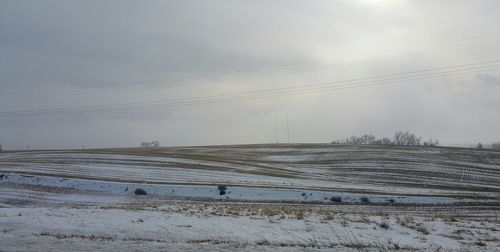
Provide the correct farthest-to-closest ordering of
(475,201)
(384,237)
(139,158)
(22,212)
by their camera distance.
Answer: (139,158) < (475,201) < (22,212) < (384,237)

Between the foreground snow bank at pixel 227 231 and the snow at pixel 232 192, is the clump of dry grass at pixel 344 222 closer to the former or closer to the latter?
the foreground snow bank at pixel 227 231

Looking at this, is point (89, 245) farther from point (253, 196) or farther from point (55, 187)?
point (55, 187)

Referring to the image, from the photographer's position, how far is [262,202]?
94.3 feet

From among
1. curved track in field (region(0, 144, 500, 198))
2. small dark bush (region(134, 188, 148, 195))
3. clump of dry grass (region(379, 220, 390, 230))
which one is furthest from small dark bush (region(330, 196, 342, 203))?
clump of dry grass (region(379, 220, 390, 230))

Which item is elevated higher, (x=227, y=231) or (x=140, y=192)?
(x=227, y=231)

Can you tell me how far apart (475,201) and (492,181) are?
14.5m

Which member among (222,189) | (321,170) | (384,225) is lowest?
(222,189)

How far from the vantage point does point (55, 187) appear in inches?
1364

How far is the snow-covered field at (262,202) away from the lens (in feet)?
35.6

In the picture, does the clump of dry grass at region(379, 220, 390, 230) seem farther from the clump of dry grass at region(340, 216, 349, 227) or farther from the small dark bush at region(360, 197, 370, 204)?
the small dark bush at region(360, 197, 370, 204)

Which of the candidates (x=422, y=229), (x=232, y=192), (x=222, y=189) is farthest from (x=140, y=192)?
(x=422, y=229)

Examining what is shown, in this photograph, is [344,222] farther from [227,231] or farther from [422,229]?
[227,231]

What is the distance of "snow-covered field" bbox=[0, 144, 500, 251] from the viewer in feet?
35.6

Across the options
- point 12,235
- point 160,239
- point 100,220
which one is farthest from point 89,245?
point 100,220
